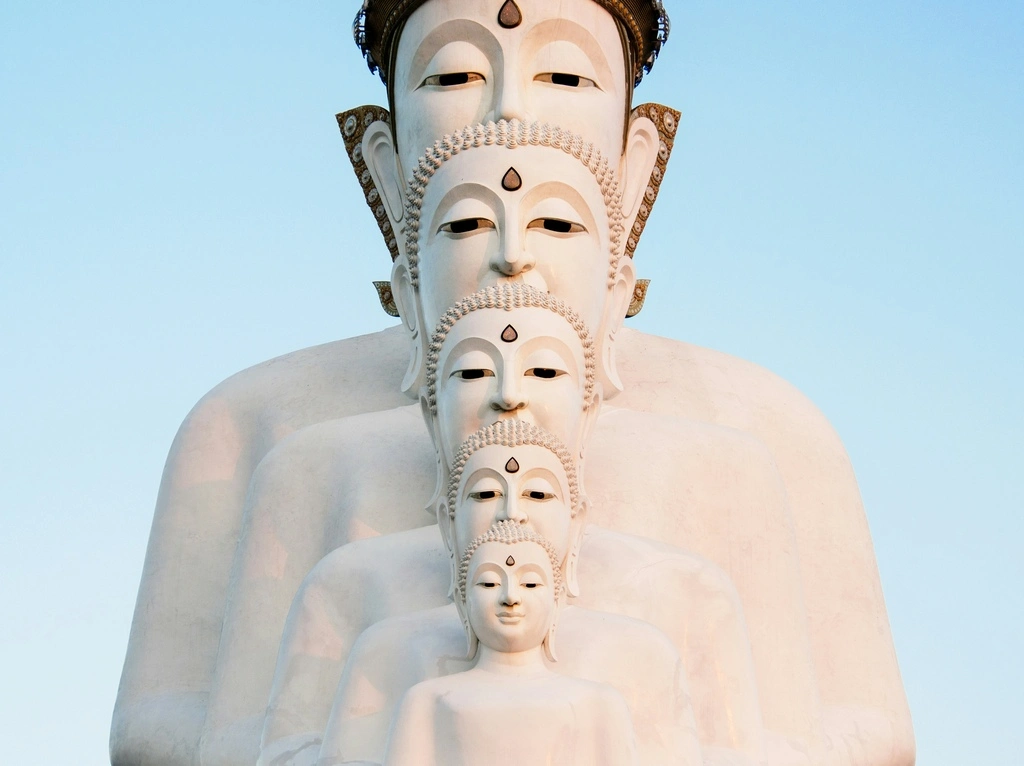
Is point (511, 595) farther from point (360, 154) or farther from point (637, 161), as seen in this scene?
point (360, 154)

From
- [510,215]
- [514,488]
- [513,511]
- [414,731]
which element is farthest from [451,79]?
[414,731]

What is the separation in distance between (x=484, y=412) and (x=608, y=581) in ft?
3.77

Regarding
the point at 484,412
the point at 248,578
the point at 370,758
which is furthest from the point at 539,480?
the point at 248,578

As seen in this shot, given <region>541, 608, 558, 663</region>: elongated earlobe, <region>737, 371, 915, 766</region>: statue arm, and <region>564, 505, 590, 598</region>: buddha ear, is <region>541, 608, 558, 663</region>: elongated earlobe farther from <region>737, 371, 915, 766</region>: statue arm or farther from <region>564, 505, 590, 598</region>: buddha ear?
<region>737, 371, 915, 766</region>: statue arm

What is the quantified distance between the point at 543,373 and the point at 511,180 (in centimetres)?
107

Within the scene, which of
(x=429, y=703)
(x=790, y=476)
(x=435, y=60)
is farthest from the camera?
(x=790, y=476)

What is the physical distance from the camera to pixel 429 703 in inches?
409

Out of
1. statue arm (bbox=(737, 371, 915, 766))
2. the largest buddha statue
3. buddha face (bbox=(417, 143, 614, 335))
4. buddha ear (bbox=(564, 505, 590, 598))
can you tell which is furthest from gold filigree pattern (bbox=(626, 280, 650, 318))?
buddha ear (bbox=(564, 505, 590, 598))

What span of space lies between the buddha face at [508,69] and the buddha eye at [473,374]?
1.53m

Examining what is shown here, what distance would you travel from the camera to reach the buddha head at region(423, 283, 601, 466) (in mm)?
11289

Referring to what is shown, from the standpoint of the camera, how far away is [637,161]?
44.2 ft

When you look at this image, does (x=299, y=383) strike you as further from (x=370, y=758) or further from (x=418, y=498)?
(x=370, y=758)

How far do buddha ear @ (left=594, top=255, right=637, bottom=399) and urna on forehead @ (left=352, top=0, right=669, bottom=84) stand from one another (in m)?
1.14

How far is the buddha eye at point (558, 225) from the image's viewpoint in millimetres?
11945
